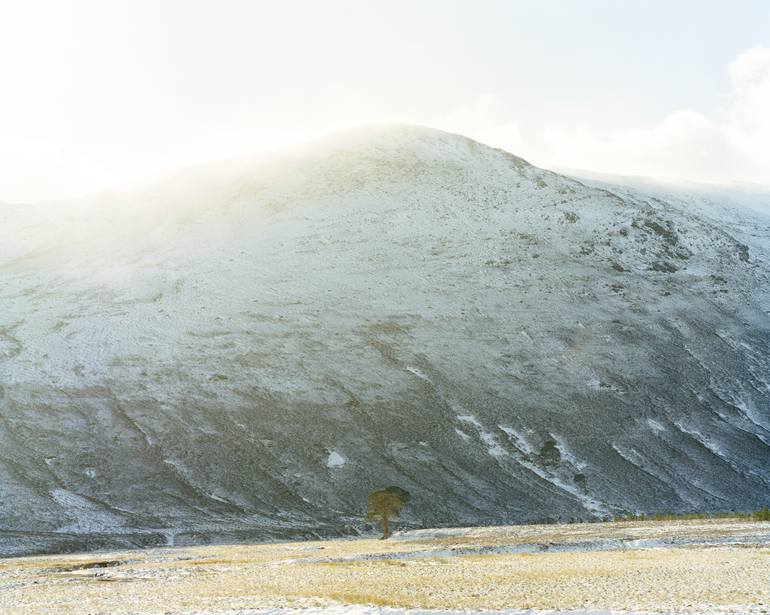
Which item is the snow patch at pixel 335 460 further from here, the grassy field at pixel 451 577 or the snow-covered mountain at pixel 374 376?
the grassy field at pixel 451 577

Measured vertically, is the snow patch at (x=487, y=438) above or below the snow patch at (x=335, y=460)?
above

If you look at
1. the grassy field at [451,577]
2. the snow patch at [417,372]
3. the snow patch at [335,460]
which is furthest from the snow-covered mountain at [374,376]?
the grassy field at [451,577]

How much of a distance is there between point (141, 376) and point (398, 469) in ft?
172

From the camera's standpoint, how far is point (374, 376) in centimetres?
13900

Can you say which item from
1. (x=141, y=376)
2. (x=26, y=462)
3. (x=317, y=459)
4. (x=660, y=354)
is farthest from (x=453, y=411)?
(x=26, y=462)

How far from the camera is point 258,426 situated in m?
125

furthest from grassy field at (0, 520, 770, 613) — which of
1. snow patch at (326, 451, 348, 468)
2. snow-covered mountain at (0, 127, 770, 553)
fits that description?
snow patch at (326, 451, 348, 468)

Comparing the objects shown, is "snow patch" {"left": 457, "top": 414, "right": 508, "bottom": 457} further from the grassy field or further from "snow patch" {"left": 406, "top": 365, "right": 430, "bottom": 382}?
the grassy field

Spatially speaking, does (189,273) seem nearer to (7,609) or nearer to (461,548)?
(461,548)

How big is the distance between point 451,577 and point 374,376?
333ft

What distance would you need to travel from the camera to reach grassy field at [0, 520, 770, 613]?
2833cm

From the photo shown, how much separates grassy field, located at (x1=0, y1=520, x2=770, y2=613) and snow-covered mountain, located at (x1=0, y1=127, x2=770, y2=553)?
3946 cm

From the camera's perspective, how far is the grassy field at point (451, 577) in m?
28.3

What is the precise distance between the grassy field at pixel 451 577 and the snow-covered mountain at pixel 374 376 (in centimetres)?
3946
